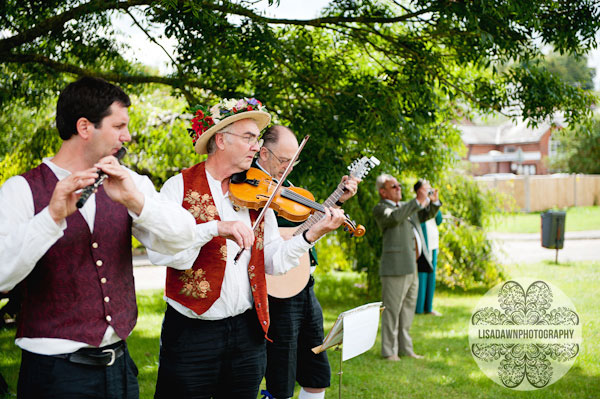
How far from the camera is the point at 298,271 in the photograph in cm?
403

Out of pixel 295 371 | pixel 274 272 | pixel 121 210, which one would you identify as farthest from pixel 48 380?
pixel 295 371

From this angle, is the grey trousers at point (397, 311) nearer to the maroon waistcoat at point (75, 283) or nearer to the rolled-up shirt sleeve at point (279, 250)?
the rolled-up shirt sleeve at point (279, 250)

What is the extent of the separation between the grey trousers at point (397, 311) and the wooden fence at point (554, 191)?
25.1m

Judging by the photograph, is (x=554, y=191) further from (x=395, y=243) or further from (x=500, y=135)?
(x=395, y=243)

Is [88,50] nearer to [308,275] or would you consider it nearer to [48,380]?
[308,275]

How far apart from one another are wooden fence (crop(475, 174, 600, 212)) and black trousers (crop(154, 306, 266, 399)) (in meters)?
29.1

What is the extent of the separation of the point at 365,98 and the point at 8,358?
4.71m

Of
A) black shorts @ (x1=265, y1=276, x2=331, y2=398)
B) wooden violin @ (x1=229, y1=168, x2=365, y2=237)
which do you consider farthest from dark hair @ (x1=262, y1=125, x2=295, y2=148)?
black shorts @ (x1=265, y1=276, x2=331, y2=398)

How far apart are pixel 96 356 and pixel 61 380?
0.13 m

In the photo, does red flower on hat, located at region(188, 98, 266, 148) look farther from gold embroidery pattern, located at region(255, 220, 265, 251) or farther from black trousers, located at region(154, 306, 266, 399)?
black trousers, located at region(154, 306, 266, 399)

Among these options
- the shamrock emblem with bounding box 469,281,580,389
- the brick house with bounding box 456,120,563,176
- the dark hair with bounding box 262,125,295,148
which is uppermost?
the brick house with bounding box 456,120,563,176

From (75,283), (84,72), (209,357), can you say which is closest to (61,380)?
(75,283)

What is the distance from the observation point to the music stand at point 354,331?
3.06 m

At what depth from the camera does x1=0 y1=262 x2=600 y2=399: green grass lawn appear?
552 cm
